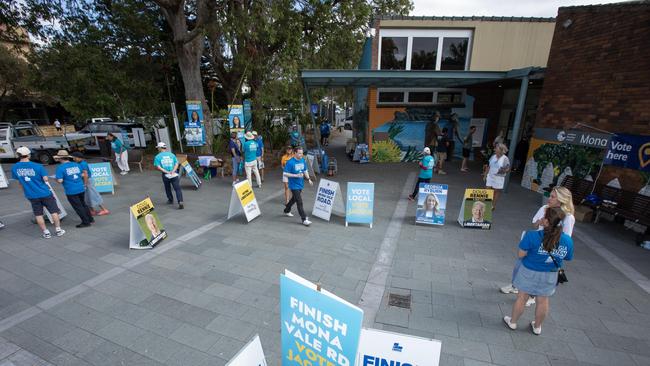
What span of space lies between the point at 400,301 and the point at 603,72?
835cm

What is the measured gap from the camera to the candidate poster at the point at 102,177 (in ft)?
28.5

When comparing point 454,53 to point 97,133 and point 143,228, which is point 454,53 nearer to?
point 143,228

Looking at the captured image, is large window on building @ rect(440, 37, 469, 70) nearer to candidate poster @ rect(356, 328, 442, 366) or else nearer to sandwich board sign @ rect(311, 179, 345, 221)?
sandwich board sign @ rect(311, 179, 345, 221)

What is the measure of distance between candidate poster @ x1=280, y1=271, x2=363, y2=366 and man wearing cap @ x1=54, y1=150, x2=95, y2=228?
6329mm

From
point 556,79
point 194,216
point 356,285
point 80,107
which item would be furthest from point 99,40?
point 556,79

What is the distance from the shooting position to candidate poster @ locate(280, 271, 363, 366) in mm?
1913

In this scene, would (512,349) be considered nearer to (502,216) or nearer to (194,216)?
(502,216)

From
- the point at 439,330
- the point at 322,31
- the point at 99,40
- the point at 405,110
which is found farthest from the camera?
the point at 405,110

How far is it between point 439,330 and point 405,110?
1139 cm

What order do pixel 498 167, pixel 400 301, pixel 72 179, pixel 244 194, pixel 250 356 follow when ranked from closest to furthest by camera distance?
pixel 250 356, pixel 400 301, pixel 72 179, pixel 244 194, pixel 498 167

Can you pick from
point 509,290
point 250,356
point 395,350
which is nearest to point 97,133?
point 250,356

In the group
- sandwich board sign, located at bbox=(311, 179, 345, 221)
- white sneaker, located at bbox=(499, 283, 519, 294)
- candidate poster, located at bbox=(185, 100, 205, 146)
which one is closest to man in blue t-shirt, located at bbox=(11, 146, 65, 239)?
sandwich board sign, located at bbox=(311, 179, 345, 221)

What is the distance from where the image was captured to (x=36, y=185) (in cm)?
570

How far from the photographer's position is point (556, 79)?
8.65 meters
